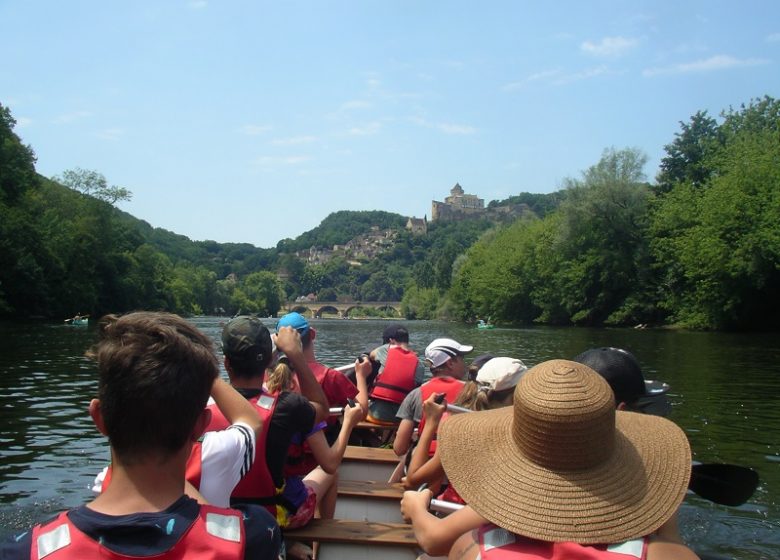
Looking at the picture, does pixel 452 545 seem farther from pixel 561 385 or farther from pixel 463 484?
pixel 561 385

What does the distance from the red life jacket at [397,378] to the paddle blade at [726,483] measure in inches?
166

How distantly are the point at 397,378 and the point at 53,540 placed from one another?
19.3ft

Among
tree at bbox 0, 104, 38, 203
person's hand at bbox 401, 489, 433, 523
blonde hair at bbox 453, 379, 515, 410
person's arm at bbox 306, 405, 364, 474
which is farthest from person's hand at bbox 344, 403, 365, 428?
tree at bbox 0, 104, 38, 203

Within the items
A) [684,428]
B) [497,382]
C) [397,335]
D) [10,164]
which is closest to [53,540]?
[497,382]

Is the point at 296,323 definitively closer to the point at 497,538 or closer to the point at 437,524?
the point at 437,524

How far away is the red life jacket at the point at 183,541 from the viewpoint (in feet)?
5.39

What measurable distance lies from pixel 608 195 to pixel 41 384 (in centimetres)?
3952

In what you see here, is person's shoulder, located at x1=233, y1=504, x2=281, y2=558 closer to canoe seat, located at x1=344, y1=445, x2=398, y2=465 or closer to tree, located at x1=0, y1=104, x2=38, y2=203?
canoe seat, located at x1=344, y1=445, x2=398, y2=465

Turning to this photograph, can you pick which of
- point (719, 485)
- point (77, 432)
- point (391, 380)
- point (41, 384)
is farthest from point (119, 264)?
point (719, 485)

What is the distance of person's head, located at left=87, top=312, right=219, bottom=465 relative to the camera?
1718mm

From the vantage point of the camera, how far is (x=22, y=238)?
48812 millimetres

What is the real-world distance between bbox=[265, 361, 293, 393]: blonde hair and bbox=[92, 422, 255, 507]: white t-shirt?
1.54 metres

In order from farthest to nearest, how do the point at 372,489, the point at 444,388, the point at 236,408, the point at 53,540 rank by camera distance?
the point at 372,489, the point at 444,388, the point at 236,408, the point at 53,540

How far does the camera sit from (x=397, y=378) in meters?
7.45
